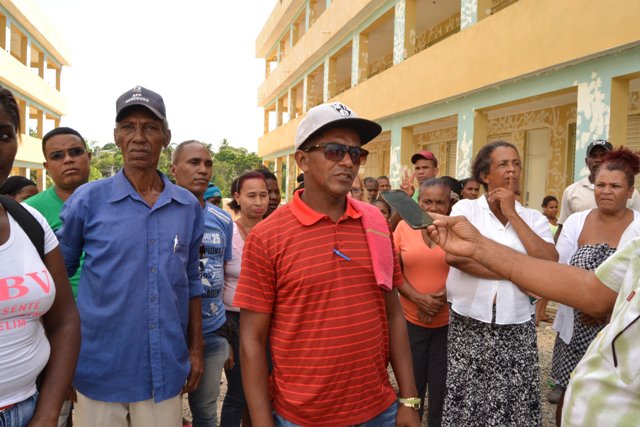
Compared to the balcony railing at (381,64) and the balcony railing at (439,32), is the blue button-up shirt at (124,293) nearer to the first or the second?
the balcony railing at (439,32)

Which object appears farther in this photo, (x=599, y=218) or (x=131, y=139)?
(x=599, y=218)

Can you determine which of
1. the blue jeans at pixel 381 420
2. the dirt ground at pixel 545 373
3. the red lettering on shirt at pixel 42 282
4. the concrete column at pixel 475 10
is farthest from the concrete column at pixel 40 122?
the blue jeans at pixel 381 420

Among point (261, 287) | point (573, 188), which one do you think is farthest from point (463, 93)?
point (261, 287)

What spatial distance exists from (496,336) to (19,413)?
8.34 feet

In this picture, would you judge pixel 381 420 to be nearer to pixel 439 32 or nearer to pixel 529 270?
pixel 529 270

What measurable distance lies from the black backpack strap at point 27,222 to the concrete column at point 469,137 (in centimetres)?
797

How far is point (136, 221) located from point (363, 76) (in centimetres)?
1286

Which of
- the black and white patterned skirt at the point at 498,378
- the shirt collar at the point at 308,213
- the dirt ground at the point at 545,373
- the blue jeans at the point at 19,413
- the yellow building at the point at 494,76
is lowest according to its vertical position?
the dirt ground at the point at 545,373

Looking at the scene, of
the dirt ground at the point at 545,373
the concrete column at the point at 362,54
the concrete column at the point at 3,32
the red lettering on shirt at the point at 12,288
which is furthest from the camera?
the concrete column at the point at 3,32

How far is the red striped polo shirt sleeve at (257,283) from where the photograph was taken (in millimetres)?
1878

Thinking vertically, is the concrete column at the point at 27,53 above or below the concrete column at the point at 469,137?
above

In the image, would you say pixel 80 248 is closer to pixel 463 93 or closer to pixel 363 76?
pixel 463 93

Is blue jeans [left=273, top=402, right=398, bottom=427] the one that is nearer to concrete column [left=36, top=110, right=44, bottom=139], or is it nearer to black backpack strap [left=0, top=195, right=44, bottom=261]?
black backpack strap [left=0, top=195, right=44, bottom=261]

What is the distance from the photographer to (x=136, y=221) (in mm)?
2295
